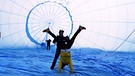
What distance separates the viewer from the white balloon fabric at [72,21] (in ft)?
34.6

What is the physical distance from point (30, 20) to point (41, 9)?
0.64 meters

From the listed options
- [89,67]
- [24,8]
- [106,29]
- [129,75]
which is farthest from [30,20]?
[129,75]

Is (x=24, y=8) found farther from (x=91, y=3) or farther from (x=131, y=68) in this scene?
(x=131, y=68)

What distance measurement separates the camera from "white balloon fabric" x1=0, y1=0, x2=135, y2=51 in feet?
34.6

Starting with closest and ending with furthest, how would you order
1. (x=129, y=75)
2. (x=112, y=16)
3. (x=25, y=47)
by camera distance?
1. (x=129, y=75)
2. (x=112, y=16)
3. (x=25, y=47)

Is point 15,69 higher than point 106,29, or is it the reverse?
point 106,29

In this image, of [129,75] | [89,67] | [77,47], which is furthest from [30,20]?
[129,75]

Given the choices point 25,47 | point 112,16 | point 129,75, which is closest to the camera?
point 129,75

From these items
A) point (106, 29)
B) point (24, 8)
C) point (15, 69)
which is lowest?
point (15, 69)

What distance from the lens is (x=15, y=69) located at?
21.4 ft

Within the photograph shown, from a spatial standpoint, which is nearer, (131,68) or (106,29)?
(131,68)

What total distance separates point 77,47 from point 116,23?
1874 millimetres

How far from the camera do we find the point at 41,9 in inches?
440

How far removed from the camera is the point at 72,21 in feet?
36.4
